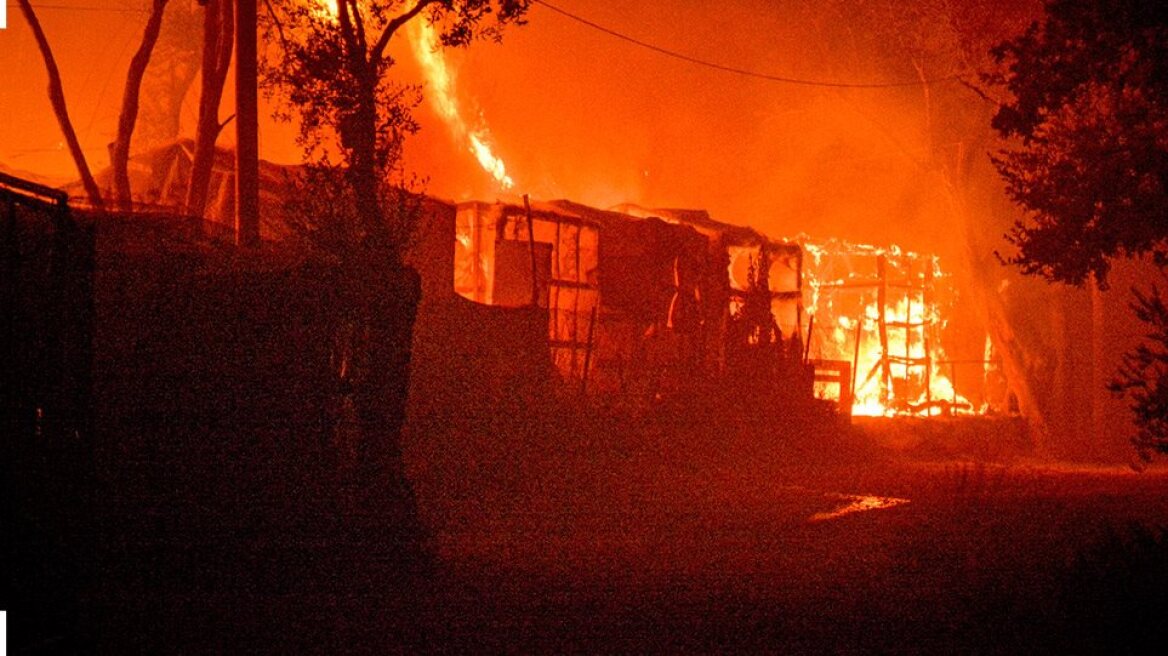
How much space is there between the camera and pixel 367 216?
10.0 metres

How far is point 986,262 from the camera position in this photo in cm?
2919

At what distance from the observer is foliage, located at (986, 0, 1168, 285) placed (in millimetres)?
8891

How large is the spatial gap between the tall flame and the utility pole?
62.9ft

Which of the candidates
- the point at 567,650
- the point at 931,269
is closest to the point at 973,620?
the point at 567,650

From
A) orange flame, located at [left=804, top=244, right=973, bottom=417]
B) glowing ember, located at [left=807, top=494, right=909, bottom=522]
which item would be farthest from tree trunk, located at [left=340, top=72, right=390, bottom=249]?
orange flame, located at [left=804, top=244, right=973, bottom=417]

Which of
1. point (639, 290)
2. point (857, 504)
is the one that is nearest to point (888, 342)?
point (639, 290)

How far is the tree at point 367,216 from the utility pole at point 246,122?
0.43 m

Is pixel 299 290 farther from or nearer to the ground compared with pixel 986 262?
nearer to the ground

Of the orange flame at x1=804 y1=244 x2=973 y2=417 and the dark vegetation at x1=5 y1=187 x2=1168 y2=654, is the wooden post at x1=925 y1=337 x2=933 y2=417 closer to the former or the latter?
the orange flame at x1=804 y1=244 x2=973 y2=417

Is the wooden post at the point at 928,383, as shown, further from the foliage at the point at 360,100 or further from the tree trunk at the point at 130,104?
the tree trunk at the point at 130,104

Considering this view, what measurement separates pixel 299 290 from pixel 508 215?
11481mm

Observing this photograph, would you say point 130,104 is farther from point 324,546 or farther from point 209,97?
point 324,546

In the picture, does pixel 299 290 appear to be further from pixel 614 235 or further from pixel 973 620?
pixel 614 235

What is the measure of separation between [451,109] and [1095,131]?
26.1 metres
